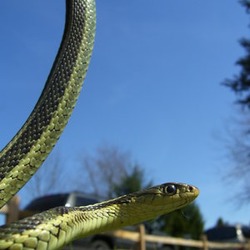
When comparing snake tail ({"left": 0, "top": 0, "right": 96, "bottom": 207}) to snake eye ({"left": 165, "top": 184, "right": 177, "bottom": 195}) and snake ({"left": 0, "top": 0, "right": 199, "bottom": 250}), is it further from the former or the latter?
snake eye ({"left": 165, "top": 184, "right": 177, "bottom": 195})

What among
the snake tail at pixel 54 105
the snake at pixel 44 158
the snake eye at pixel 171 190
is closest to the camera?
the snake at pixel 44 158

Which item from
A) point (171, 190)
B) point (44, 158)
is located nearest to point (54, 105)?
point (44, 158)

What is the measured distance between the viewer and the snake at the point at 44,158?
2.66 m

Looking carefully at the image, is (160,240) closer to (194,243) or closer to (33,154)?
(194,243)

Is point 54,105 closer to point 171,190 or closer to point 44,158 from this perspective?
point 44,158

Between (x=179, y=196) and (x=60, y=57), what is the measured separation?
4.03 ft

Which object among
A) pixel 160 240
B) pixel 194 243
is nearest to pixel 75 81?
pixel 160 240

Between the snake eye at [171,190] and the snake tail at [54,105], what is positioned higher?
the snake tail at [54,105]

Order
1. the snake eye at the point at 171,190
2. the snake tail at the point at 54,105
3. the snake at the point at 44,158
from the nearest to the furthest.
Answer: the snake at the point at 44,158
the snake tail at the point at 54,105
the snake eye at the point at 171,190

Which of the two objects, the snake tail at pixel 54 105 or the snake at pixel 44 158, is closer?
the snake at pixel 44 158

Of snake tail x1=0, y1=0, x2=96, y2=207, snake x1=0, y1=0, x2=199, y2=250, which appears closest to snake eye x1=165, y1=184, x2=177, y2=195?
snake x1=0, y1=0, x2=199, y2=250

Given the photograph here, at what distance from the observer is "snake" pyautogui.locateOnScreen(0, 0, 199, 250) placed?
2660mm

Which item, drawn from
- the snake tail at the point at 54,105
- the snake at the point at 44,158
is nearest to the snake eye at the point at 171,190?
the snake at the point at 44,158

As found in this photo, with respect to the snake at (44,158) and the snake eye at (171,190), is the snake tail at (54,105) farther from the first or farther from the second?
the snake eye at (171,190)
